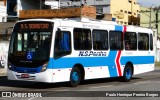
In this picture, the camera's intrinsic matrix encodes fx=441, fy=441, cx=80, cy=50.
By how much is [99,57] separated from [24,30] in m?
4.07

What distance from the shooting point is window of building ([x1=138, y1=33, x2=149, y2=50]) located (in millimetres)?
23812

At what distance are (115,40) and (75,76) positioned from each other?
3985mm

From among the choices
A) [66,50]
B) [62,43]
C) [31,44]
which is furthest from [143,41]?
[31,44]

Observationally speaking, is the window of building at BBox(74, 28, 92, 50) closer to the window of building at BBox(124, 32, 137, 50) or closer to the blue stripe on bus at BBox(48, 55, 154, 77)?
the blue stripe on bus at BBox(48, 55, 154, 77)

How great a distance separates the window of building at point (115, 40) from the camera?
2125cm

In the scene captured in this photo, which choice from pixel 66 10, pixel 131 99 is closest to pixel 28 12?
pixel 66 10

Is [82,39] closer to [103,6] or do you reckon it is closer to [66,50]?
[66,50]

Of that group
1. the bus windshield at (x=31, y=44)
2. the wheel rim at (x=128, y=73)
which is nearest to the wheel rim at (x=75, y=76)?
the bus windshield at (x=31, y=44)

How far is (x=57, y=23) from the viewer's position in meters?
17.5

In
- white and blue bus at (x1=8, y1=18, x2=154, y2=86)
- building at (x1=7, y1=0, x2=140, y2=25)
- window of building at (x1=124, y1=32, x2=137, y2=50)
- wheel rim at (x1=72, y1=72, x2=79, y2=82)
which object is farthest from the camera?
building at (x1=7, y1=0, x2=140, y2=25)

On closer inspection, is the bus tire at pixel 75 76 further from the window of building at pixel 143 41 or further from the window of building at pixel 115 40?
the window of building at pixel 143 41

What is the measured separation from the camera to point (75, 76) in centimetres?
1852

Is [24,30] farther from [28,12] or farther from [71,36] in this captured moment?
[28,12]

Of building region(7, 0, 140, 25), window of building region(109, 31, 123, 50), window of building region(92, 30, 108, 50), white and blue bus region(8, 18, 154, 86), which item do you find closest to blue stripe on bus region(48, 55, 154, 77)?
white and blue bus region(8, 18, 154, 86)
